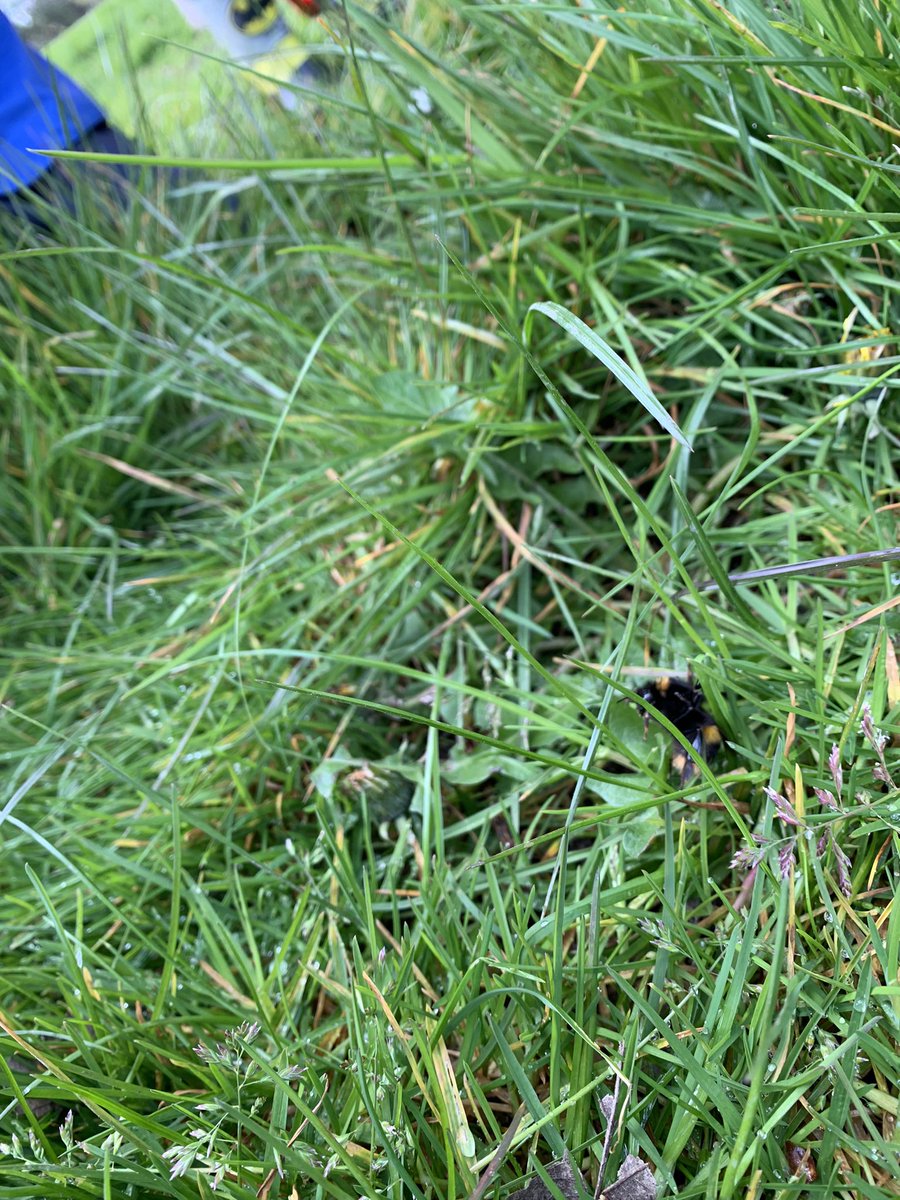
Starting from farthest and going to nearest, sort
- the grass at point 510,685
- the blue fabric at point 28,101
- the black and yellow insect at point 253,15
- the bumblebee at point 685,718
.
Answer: the black and yellow insect at point 253,15 < the blue fabric at point 28,101 < the bumblebee at point 685,718 < the grass at point 510,685

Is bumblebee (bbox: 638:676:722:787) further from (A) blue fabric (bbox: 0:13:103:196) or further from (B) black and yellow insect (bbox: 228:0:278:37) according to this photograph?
(B) black and yellow insect (bbox: 228:0:278:37)

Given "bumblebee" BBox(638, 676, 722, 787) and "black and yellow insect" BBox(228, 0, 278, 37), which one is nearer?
"bumblebee" BBox(638, 676, 722, 787)

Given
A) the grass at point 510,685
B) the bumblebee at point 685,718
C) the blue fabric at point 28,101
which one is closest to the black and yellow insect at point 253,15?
the blue fabric at point 28,101

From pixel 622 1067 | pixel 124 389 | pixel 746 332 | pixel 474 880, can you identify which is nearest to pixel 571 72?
pixel 746 332

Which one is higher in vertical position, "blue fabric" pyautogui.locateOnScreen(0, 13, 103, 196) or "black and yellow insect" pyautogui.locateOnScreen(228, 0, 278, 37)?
"blue fabric" pyautogui.locateOnScreen(0, 13, 103, 196)

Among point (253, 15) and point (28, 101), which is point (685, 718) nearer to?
point (28, 101)

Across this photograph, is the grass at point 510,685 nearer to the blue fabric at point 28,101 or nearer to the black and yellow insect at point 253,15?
the blue fabric at point 28,101

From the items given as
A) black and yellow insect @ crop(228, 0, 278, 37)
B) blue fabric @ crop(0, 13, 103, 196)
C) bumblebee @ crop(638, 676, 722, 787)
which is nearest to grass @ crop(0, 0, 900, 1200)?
bumblebee @ crop(638, 676, 722, 787)
